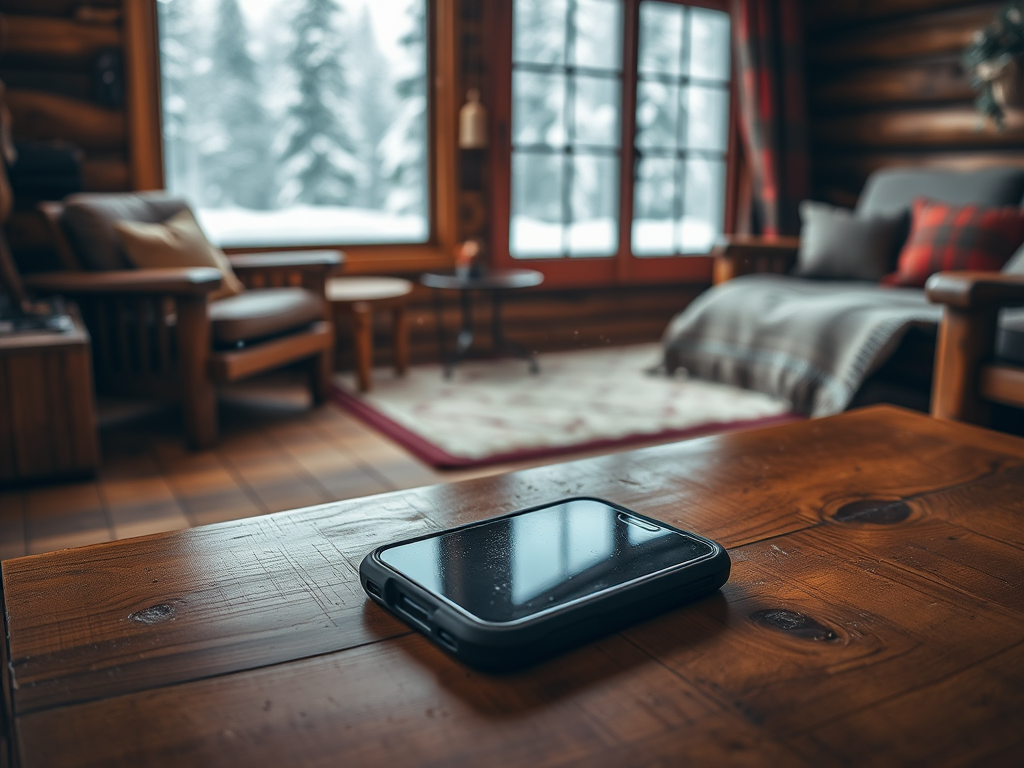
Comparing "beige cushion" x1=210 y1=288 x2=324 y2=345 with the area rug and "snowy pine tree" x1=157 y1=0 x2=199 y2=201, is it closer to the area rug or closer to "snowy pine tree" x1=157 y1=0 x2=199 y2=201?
the area rug

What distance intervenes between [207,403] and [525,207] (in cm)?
221

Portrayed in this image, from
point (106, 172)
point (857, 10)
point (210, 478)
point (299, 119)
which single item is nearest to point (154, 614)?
point (210, 478)

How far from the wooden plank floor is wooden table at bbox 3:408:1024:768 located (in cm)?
127

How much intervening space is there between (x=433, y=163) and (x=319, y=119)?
0.57 metres

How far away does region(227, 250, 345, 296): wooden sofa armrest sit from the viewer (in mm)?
3197

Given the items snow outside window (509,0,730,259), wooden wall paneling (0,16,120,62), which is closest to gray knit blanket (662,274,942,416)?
snow outside window (509,0,730,259)

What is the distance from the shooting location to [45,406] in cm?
226

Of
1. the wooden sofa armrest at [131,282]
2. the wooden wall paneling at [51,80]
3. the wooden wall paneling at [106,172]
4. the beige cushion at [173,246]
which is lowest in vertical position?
the wooden sofa armrest at [131,282]

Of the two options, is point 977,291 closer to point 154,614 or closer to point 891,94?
point 154,614

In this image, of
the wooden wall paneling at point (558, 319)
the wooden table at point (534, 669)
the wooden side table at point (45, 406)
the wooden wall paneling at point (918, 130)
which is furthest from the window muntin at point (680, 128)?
the wooden table at point (534, 669)

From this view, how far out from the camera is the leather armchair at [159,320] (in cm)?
261

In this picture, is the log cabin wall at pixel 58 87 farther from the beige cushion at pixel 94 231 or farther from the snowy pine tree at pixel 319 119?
the snowy pine tree at pixel 319 119

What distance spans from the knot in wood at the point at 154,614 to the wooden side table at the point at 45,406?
1774 millimetres

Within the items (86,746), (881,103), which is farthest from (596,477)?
(881,103)
